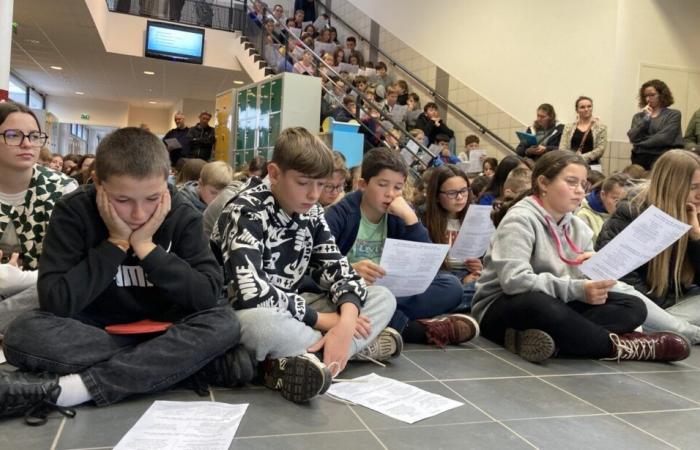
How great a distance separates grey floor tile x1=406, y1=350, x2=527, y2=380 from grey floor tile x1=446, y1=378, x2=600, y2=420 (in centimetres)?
9

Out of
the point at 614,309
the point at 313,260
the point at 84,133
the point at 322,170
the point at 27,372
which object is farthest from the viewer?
the point at 84,133

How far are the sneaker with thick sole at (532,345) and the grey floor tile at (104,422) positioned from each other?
1348 mm

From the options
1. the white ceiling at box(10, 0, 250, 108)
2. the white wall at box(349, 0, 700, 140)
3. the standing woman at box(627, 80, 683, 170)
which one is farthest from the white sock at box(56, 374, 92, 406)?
the white ceiling at box(10, 0, 250, 108)

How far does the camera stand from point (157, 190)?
1.71 meters

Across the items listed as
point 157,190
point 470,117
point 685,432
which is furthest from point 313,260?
point 470,117

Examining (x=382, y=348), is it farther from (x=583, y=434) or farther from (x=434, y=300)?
(x=583, y=434)

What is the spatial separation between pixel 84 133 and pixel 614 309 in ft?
76.8

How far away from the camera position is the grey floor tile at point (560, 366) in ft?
7.72

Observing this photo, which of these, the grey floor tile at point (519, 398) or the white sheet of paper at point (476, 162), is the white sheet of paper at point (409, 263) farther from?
the white sheet of paper at point (476, 162)

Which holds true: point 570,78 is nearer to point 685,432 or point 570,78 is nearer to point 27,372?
point 685,432

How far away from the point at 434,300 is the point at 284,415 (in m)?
1.26

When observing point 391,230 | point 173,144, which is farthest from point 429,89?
point 391,230

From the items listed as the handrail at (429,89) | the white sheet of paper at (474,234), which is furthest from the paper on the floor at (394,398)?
the handrail at (429,89)

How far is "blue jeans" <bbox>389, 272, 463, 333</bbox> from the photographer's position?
2.73 m
